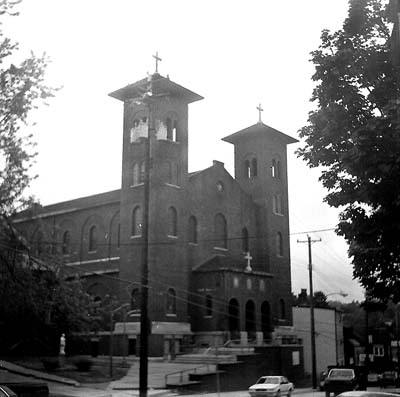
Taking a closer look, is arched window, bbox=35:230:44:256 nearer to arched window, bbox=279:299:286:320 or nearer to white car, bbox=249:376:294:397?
white car, bbox=249:376:294:397

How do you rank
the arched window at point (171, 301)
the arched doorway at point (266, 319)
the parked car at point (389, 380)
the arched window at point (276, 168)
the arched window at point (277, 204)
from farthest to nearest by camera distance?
the arched window at point (276, 168)
the arched window at point (277, 204)
the parked car at point (389, 380)
the arched doorway at point (266, 319)
the arched window at point (171, 301)

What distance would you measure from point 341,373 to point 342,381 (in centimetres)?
149

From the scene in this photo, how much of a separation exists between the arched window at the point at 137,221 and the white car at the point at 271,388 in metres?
18.7

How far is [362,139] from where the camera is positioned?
14.9 m

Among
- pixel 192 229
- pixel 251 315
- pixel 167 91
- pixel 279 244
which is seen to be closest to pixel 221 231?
pixel 192 229

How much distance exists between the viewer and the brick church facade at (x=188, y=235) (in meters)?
47.8

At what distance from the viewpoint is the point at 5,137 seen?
20359 mm

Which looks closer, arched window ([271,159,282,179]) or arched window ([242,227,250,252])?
arched window ([242,227,250,252])

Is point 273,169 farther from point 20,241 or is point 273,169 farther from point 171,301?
point 20,241

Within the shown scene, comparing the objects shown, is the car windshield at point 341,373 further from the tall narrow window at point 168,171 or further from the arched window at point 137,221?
the tall narrow window at point 168,171

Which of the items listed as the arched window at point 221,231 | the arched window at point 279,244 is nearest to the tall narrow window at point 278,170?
the arched window at point 279,244

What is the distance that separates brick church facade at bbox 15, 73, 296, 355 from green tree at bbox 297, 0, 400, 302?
2697 cm

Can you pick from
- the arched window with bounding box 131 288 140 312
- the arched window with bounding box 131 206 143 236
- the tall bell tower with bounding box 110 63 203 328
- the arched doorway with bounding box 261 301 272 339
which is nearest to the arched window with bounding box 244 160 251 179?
the tall bell tower with bounding box 110 63 203 328

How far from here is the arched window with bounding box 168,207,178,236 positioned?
161ft
